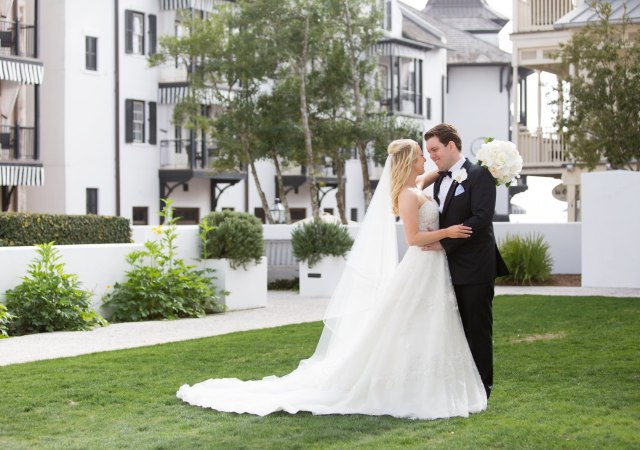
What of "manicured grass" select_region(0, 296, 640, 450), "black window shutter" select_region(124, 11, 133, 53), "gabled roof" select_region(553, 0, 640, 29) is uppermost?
"black window shutter" select_region(124, 11, 133, 53)

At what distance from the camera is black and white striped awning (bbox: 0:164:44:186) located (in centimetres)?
3538

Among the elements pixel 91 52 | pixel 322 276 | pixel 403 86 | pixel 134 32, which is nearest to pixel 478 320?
pixel 322 276

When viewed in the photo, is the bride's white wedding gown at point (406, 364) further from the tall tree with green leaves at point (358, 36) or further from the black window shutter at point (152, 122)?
the black window shutter at point (152, 122)

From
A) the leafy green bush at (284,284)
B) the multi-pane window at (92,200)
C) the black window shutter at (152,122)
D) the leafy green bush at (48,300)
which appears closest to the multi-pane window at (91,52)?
the black window shutter at (152,122)

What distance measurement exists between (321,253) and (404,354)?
13.9 metres

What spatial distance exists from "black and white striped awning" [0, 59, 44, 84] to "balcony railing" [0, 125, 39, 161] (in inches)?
54.9

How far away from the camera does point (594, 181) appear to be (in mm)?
22828

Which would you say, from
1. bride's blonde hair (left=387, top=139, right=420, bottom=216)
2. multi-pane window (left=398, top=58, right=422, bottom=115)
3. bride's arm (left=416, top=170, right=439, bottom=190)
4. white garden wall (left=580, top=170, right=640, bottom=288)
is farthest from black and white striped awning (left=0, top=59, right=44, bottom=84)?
bride's blonde hair (left=387, top=139, right=420, bottom=216)

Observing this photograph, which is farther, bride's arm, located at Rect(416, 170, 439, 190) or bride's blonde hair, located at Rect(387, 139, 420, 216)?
bride's arm, located at Rect(416, 170, 439, 190)

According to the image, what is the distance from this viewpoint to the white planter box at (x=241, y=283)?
787 inches

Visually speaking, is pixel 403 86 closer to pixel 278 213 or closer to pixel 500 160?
pixel 278 213

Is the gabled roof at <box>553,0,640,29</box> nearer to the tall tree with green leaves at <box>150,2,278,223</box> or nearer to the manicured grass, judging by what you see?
the tall tree with green leaves at <box>150,2,278,223</box>

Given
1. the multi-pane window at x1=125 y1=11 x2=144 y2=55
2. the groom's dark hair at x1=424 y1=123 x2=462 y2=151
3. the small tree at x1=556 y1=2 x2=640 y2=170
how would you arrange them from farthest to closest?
the multi-pane window at x1=125 y1=11 x2=144 y2=55, the small tree at x1=556 y1=2 x2=640 y2=170, the groom's dark hair at x1=424 y1=123 x2=462 y2=151

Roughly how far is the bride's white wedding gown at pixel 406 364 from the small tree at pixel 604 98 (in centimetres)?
1665
